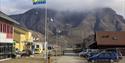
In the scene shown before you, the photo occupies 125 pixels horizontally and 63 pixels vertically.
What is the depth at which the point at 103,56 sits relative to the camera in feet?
163

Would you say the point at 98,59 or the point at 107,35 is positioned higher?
the point at 107,35

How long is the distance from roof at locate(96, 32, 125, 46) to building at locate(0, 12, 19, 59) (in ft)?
115

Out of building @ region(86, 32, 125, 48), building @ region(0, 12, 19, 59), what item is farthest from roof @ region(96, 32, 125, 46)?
building @ region(0, 12, 19, 59)

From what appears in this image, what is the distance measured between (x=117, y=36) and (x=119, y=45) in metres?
4.47

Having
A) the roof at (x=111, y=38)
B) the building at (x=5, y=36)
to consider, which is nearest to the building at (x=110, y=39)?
the roof at (x=111, y=38)

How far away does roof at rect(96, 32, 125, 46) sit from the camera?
91125mm

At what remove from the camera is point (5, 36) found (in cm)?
5703

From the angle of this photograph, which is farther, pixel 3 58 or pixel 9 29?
pixel 9 29

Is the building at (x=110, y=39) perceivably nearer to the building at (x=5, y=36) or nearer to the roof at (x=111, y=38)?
the roof at (x=111, y=38)

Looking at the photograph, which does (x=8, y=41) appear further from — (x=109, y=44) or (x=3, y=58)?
(x=109, y=44)

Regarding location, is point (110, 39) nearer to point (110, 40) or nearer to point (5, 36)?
point (110, 40)

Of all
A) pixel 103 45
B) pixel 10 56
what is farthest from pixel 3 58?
pixel 103 45

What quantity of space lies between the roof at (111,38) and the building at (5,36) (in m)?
34.9

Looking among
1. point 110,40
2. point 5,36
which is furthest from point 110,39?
point 5,36
